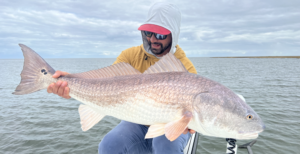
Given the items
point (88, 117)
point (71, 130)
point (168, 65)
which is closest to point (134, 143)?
point (88, 117)

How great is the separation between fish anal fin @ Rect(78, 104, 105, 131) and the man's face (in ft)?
5.33

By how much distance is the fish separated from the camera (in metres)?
2.05

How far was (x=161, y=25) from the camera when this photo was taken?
3182mm

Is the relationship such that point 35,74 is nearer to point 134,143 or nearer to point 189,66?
point 134,143

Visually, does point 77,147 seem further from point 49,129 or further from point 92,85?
point 92,85

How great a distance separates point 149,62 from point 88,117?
5.36ft

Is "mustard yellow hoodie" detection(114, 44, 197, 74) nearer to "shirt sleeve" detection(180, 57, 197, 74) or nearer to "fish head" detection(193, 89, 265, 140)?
"shirt sleeve" detection(180, 57, 197, 74)

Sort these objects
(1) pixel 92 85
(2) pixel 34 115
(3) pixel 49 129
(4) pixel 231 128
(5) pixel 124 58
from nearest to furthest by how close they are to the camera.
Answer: (4) pixel 231 128
(1) pixel 92 85
(5) pixel 124 58
(3) pixel 49 129
(2) pixel 34 115

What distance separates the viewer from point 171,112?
7.08 feet

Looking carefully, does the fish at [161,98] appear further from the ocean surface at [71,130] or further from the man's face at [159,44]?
the ocean surface at [71,130]

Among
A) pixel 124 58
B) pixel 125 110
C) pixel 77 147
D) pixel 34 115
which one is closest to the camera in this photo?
pixel 125 110

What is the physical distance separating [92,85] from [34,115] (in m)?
8.57

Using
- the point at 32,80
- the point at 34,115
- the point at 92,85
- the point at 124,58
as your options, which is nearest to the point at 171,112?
the point at 92,85

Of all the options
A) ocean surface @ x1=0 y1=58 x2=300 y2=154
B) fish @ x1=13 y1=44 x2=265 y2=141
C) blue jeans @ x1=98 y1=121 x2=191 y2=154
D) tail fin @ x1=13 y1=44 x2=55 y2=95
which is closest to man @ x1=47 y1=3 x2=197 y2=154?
blue jeans @ x1=98 y1=121 x2=191 y2=154
